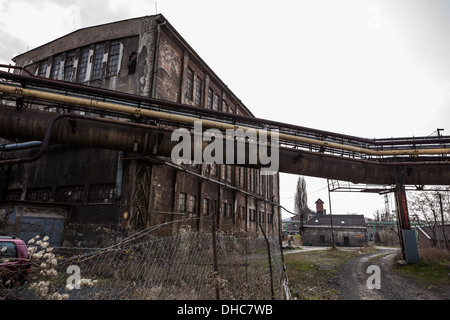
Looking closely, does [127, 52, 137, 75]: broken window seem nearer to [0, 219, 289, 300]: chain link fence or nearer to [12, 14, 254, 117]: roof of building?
[12, 14, 254, 117]: roof of building

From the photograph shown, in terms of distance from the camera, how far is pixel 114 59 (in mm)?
13555

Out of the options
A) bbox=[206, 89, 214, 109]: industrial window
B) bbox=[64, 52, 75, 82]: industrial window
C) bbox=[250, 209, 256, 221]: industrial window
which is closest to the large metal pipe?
bbox=[64, 52, 75, 82]: industrial window

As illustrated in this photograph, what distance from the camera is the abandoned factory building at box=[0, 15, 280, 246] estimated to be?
10609 millimetres

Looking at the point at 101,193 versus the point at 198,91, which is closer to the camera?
the point at 101,193

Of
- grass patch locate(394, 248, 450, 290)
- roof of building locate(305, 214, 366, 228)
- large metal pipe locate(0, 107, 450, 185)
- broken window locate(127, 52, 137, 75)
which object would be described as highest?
broken window locate(127, 52, 137, 75)

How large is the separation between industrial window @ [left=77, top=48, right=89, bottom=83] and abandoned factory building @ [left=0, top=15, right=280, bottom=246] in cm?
6

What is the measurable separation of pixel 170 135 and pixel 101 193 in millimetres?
4774

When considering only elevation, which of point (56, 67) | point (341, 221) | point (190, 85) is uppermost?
point (56, 67)

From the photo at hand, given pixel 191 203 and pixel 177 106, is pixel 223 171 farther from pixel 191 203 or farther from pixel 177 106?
pixel 177 106

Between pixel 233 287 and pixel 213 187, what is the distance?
11.8 m

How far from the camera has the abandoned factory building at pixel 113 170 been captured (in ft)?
34.8

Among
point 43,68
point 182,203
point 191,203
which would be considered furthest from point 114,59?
point 191,203
